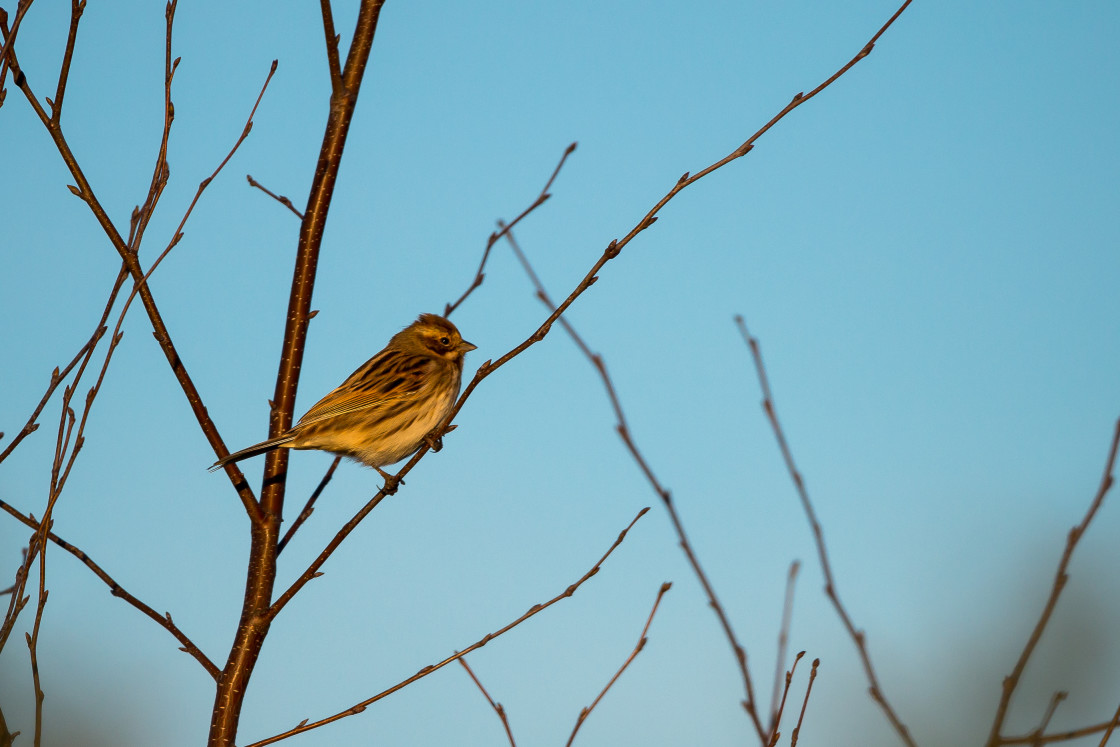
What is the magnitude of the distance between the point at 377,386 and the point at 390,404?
0.18 m

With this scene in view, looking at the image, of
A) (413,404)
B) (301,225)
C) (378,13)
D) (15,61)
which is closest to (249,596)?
(301,225)

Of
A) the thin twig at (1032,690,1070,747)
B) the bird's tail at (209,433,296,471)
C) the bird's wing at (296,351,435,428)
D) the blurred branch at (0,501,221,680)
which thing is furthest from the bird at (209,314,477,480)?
the thin twig at (1032,690,1070,747)

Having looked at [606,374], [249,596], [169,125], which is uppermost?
[169,125]

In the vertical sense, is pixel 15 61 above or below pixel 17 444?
above

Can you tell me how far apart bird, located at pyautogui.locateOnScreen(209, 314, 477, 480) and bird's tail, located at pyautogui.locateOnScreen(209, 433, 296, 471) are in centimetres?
139

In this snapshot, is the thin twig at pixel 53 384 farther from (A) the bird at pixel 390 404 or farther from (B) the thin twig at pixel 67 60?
(A) the bird at pixel 390 404

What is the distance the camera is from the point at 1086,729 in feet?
6.49

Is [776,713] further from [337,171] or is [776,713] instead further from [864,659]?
[337,171]

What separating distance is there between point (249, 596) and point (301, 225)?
1.54 meters

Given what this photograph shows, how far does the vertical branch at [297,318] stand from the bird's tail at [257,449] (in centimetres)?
5

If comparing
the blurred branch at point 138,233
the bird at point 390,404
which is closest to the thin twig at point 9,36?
the blurred branch at point 138,233

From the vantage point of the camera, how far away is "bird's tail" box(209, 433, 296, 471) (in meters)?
4.19

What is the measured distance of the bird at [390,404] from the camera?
23.7ft

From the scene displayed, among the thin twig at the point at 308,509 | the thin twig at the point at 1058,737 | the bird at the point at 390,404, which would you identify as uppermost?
the bird at the point at 390,404
